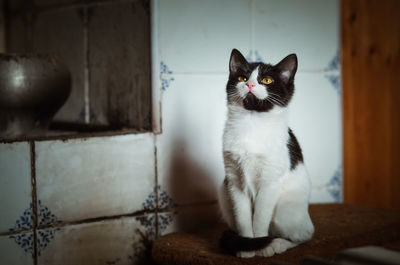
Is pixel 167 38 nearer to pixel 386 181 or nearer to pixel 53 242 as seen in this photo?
pixel 53 242

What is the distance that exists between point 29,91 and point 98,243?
2.34ft

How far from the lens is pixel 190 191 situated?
1.99 metres

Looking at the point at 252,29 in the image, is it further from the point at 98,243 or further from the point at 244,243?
the point at 98,243

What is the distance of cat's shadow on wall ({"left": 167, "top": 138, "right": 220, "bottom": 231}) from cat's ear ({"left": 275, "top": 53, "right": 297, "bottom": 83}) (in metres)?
0.63

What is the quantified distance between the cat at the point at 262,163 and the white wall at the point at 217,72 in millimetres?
437

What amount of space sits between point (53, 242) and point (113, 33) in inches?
40.3

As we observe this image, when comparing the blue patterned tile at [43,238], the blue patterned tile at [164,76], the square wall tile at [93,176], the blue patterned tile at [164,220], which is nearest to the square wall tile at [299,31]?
the blue patterned tile at [164,76]

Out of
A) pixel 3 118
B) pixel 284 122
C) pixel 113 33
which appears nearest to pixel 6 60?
pixel 3 118

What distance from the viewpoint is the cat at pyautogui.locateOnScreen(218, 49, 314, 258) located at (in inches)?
57.5

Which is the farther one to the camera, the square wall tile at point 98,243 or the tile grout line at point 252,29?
the tile grout line at point 252,29

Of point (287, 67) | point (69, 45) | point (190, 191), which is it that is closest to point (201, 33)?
point (287, 67)

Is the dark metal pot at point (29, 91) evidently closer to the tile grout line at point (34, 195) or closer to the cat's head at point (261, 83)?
the tile grout line at point (34, 195)

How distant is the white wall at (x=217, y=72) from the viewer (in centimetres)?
191

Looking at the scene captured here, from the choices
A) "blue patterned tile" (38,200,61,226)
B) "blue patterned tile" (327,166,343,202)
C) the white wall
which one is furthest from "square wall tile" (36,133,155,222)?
"blue patterned tile" (327,166,343,202)
